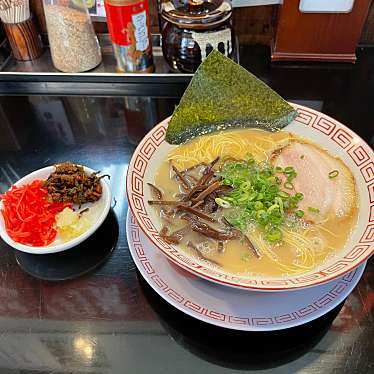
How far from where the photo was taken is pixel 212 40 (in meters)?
1.73

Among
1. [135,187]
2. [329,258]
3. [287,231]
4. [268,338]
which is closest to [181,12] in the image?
[135,187]

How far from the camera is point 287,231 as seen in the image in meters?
1.19

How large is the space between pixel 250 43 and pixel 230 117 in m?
0.82

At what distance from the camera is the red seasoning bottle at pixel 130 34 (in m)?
1.65

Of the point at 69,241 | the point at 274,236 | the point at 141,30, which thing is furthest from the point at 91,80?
the point at 274,236

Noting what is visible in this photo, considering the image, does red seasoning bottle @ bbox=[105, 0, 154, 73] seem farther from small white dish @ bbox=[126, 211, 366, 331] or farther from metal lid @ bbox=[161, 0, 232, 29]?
small white dish @ bbox=[126, 211, 366, 331]

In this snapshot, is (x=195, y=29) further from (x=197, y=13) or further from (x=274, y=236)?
(x=274, y=236)

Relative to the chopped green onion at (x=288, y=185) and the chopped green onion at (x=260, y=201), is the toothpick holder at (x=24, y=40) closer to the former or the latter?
the chopped green onion at (x=260, y=201)

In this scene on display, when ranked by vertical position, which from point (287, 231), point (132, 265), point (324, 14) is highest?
point (324, 14)

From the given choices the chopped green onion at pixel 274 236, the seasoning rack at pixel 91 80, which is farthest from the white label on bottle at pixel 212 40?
the chopped green onion at pixel 274 236

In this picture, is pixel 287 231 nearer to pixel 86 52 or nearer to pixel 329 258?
pixel 329 258

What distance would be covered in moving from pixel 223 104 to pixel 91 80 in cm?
75

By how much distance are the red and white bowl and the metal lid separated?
51 centimetres

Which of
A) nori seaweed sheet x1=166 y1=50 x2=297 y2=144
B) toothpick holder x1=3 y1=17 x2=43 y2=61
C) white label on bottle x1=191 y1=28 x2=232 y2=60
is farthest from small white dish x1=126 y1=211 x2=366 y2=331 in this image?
toothpick holder x1=3 y1=17 x2=43 y2=61
